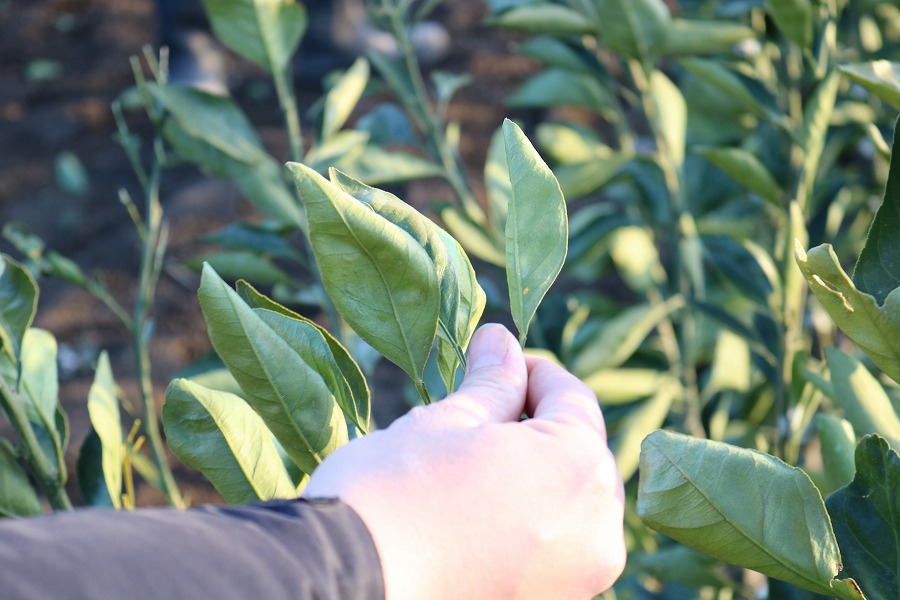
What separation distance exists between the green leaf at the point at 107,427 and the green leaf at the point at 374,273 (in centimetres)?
26

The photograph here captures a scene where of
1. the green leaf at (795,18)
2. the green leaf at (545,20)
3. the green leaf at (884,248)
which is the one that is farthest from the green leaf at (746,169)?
the green leaf at (884,248)

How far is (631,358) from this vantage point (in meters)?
1.21

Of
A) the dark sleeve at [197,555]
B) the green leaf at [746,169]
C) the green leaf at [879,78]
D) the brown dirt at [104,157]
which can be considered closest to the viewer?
the dark sleeve at [197,555]

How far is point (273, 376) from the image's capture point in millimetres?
480

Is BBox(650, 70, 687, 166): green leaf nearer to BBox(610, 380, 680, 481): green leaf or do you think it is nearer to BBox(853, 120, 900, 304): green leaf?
BBox(610, 380, 680, 481): green leaf

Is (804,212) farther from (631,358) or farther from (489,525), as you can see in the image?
(489,525)

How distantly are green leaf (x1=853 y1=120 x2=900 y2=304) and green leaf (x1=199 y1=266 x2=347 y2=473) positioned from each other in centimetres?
29

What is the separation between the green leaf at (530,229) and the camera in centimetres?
49

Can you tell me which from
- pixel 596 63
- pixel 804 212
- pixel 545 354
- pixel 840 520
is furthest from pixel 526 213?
pixel 596 63

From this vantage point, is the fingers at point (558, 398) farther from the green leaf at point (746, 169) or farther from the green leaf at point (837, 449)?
the green leaf at point (746, 169)

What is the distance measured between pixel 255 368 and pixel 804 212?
613 mm

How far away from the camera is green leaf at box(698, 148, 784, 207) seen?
83cm

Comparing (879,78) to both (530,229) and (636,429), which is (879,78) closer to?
(530,229)

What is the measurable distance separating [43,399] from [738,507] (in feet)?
1.52
